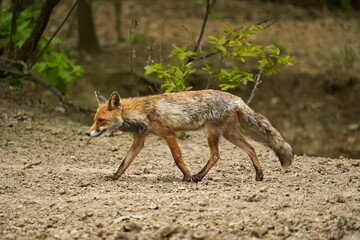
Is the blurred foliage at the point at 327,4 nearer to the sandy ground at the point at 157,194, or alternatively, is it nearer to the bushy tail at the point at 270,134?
the sandy ground at the point at 157,194

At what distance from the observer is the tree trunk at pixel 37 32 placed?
9.05 m

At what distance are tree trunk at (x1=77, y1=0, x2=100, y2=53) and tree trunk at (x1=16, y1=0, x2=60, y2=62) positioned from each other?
5.10m

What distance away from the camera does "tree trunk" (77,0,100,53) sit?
47.4 ft

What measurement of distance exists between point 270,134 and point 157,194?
168cm

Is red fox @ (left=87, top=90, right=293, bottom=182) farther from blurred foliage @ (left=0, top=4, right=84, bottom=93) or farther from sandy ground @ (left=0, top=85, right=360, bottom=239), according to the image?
blurred foliage @ (left=0, top=4, right=84, bottom=93)

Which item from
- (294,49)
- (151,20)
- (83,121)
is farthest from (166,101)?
(151,20)

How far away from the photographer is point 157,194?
5531 millimetres

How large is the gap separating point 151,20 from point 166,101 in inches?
452

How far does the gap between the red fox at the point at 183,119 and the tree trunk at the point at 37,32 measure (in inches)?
144

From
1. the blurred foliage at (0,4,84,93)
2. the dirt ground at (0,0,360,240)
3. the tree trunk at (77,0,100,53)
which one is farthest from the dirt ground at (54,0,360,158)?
the blurred foliage at (0,4,84,93)

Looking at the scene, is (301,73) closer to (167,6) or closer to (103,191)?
(167,6)

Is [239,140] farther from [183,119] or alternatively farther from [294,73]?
[294,73]

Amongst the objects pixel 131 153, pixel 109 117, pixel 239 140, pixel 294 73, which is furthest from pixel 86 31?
pixel 239 140

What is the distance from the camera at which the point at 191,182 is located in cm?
609
